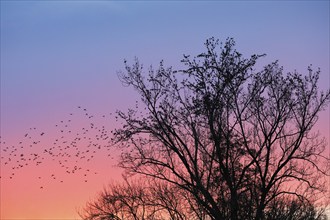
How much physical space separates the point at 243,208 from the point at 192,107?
18.6 ft

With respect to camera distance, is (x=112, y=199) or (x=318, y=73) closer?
(x=318, y=73)

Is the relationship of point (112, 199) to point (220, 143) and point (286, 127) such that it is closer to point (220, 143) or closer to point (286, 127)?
point (220, 143)

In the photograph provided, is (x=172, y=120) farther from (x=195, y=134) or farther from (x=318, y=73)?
(x=318, y=73)

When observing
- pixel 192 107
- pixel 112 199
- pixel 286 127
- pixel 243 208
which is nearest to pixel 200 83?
pixel 192 107

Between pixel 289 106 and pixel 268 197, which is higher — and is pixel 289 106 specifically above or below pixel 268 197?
above

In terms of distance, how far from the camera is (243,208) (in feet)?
83.7

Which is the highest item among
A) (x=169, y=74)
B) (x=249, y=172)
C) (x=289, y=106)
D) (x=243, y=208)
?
(x=169, y=74)

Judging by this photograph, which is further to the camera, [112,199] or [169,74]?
[112,199]

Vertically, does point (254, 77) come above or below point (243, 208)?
above

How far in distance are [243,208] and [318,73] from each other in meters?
7.77

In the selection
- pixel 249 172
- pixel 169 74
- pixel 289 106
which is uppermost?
pixel 169 74

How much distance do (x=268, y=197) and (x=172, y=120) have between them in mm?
6346

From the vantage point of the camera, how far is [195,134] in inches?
1037

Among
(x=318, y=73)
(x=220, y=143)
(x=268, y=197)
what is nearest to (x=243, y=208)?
(x=268, y=197)
